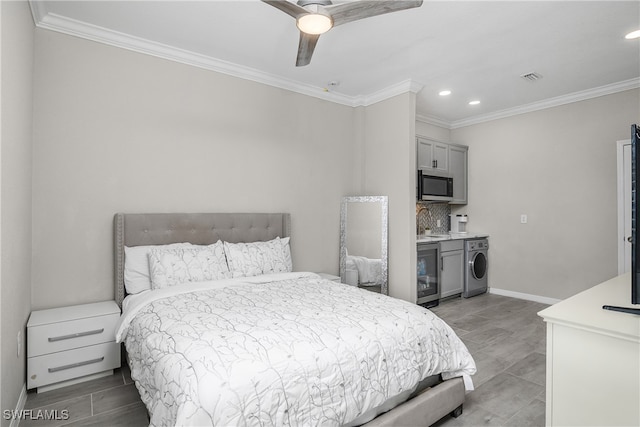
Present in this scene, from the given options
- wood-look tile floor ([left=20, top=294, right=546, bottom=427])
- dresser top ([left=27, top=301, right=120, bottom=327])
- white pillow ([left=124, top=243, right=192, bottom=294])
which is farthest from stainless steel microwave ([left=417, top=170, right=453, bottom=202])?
dresser top ([left=27, top=301, right=120, bottom=327])

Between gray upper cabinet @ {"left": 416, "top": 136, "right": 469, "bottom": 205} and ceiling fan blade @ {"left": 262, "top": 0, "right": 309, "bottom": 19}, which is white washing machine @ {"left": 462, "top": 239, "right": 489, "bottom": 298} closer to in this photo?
gray upper cabinet @ {"left": 416, "top": 136, "right": 469, "bottom": 205}

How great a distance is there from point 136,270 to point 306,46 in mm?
2231

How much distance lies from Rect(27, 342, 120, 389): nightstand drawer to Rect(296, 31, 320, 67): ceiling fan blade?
261 cm

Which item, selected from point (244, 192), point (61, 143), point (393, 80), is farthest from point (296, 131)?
point (61, 143)

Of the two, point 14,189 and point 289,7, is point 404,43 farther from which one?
point 14,189

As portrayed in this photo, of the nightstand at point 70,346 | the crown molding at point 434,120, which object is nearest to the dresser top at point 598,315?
A: the nightstand at point 70,346

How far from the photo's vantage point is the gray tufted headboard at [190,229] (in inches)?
113

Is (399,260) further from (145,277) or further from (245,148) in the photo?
(145,277)

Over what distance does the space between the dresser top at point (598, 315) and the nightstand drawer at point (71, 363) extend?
9.37ft

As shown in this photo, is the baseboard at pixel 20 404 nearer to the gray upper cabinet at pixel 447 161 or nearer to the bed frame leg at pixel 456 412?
the bed frame leg at pixel 456 412

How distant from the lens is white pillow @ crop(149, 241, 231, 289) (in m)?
2.75

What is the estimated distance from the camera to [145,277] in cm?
284

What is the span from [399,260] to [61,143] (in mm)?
3478

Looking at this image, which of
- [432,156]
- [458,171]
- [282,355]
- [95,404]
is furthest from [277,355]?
[458,171]
